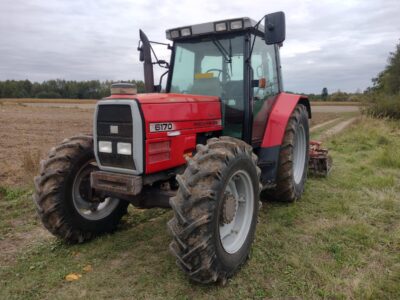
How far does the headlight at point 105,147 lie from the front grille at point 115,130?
3 cm

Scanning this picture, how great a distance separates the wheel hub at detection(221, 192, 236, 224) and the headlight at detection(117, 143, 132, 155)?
3.04 ft

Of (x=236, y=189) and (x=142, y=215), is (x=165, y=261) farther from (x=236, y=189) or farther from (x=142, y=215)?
(x=142, y=215)

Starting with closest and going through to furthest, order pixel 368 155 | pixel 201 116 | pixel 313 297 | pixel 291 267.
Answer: pixel 313 297 → pixel 291 267 → pixel 201 116 → pixel 368 155

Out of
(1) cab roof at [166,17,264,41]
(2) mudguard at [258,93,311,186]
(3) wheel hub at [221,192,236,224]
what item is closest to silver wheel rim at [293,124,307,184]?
(2) mudguard at [258,93,311,186]

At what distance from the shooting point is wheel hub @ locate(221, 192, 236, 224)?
10.6ft

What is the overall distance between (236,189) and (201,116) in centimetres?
86

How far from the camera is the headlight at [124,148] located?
3.29 meters

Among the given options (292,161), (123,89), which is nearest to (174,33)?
(123,89)

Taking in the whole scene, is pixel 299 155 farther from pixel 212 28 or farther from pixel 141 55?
pixel 141 55

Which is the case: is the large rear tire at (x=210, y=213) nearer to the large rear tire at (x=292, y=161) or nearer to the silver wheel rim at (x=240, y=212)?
the silver wheel rim at (x=240, y=212)

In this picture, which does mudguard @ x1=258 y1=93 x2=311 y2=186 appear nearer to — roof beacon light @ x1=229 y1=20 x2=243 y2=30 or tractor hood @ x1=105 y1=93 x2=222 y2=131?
tractor hood @ x1=105 y1=93 x2=222 y2=131

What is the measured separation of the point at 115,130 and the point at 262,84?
181 centimetres

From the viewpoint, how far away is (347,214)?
4.73 meters

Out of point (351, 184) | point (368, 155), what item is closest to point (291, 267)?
point (351, 184)
